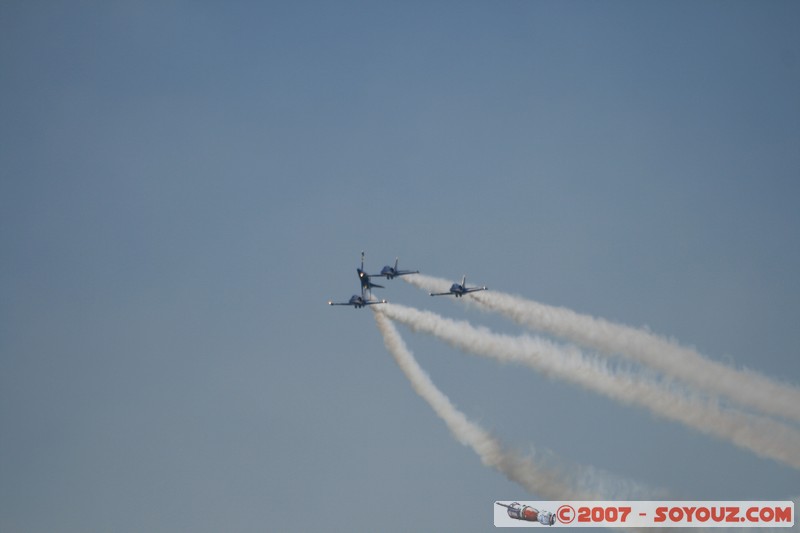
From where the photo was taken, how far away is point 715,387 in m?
155

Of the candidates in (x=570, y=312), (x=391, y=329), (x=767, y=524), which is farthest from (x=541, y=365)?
(x=767, y=524)

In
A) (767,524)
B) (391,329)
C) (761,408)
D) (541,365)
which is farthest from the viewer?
(391,329)

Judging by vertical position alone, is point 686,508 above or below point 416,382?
below

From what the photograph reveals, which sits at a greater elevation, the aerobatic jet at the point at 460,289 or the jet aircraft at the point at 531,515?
the aerobatic jet at the point at 460,289

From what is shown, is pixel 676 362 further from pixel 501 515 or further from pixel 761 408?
pixel 501 515

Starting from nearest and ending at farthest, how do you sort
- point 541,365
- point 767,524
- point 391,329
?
point 767,524 → point 541,365 → point 391,329

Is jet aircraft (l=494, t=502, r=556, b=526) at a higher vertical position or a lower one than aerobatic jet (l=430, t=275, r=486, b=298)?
lower

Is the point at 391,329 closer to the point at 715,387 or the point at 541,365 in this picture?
the point at 541,365

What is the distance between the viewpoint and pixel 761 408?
151 m

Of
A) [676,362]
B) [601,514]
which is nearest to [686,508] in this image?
[601,514]

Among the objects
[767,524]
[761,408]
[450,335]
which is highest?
[450,335]

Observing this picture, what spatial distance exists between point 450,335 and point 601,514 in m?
29.1

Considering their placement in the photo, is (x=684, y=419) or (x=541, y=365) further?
(x=541, y=365)

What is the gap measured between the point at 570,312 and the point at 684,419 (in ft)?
50.5
